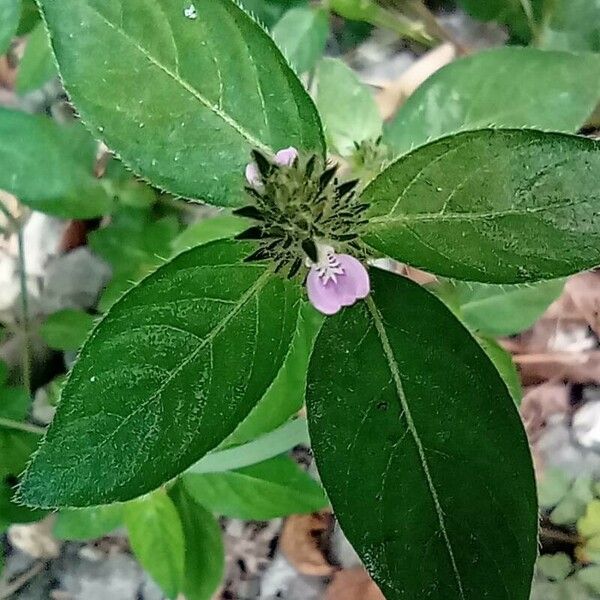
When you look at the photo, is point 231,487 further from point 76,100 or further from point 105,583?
point 76,100

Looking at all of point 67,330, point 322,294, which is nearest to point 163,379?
point 322,294

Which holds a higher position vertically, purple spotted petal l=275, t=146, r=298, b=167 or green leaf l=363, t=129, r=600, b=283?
purple spotted petal l=275, t=146, r=298, b=167

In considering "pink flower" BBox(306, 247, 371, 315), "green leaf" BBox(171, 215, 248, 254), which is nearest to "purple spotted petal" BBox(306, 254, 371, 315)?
"pink flower" BBox(306, 247, 371, 315)

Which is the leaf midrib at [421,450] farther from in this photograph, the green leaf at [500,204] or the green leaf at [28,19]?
the green leaf at [28,19]

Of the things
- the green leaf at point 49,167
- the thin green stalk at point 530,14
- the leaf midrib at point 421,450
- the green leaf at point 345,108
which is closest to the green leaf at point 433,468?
the leaf midrib at point 421,450

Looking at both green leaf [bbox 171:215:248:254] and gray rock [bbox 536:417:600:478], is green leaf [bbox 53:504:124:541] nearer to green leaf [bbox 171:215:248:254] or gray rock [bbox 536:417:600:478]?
green leaf [bbox 171:215:248:254]
